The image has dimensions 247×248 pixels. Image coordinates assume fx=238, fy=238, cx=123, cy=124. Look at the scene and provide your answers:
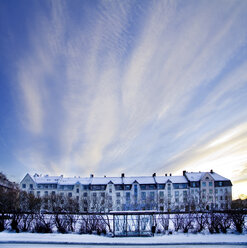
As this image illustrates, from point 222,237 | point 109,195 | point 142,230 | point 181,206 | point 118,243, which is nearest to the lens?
point 118,243

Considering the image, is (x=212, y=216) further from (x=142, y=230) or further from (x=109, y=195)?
(x=109, y=195)

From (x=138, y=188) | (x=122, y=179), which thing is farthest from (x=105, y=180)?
(x=138, y=188)

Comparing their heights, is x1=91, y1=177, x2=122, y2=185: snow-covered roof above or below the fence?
above

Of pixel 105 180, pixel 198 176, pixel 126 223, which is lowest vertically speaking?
pixel 126 223

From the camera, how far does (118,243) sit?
53.0ft

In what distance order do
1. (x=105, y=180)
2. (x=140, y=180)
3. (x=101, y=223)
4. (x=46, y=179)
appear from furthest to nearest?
1. (x=46, y=179)
2. (x=140, y=180)
3. (x=105, y=180)
4. (x=101, y=223)

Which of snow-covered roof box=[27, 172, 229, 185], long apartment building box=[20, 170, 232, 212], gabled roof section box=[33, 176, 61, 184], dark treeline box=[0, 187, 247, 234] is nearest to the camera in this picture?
dark treeline box=[0, 187, 247, 234]

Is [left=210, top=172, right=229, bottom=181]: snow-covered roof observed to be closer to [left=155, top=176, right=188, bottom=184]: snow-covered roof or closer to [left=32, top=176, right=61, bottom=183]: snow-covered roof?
[left=155, top=176, right=188, bottom=184]: snow-covered roof

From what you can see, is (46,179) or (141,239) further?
(46,179)

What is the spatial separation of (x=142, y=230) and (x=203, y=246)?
5392 mm

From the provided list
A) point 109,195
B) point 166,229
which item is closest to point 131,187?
point 109,195

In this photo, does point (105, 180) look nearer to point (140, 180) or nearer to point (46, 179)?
point (140, 180)

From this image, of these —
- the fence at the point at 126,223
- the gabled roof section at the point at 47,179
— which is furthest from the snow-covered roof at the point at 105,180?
the fence at the point at 126,223

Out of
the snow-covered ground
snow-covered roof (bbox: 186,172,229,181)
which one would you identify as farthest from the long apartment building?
the snow-covered ground
